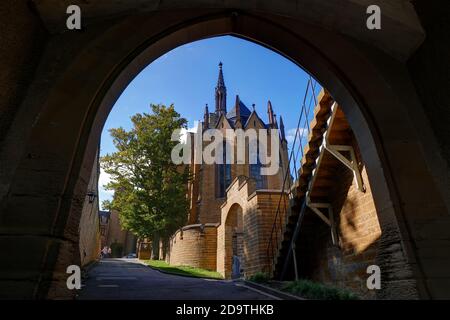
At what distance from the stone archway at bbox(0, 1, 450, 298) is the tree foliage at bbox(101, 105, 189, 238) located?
1855 cm

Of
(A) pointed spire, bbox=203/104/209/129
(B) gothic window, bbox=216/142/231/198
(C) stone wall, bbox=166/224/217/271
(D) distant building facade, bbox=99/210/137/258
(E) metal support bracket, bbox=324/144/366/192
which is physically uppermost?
(A) pointed spire, bbox=203/104/209/129

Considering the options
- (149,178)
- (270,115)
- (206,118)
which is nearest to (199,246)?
(149,178)

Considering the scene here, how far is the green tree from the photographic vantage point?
20969mm

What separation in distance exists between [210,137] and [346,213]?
982 inches

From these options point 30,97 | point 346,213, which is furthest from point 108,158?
point 30,97

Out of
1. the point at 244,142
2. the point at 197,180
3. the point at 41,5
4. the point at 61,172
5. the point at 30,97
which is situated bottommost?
the point at 61,172

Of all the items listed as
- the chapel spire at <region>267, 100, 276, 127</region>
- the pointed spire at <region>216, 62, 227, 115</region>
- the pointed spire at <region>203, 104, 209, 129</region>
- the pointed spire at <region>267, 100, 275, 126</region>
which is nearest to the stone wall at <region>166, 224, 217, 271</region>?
the pointed spire at <region>203, 104, 209, 129</region>

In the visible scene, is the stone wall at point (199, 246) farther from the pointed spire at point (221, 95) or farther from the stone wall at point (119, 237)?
the stone wall at point (119, 237)

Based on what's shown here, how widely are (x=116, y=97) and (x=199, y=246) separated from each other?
15095 mm

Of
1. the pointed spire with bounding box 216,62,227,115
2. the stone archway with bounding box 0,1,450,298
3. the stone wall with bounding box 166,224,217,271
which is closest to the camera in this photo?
the stone archway with bounding box 0,1,450,298

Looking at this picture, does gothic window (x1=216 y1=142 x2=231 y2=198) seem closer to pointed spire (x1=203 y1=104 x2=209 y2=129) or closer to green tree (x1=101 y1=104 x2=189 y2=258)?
green tree (x1=101 y1=104 x2=189 y2=258)

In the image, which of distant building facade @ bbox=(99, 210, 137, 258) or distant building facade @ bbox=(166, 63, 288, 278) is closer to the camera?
distant building facade @ bbox=(166, 63, 288, 278)

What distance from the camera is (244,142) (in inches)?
1206

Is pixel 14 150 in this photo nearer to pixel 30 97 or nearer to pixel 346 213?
pixel 30 97
